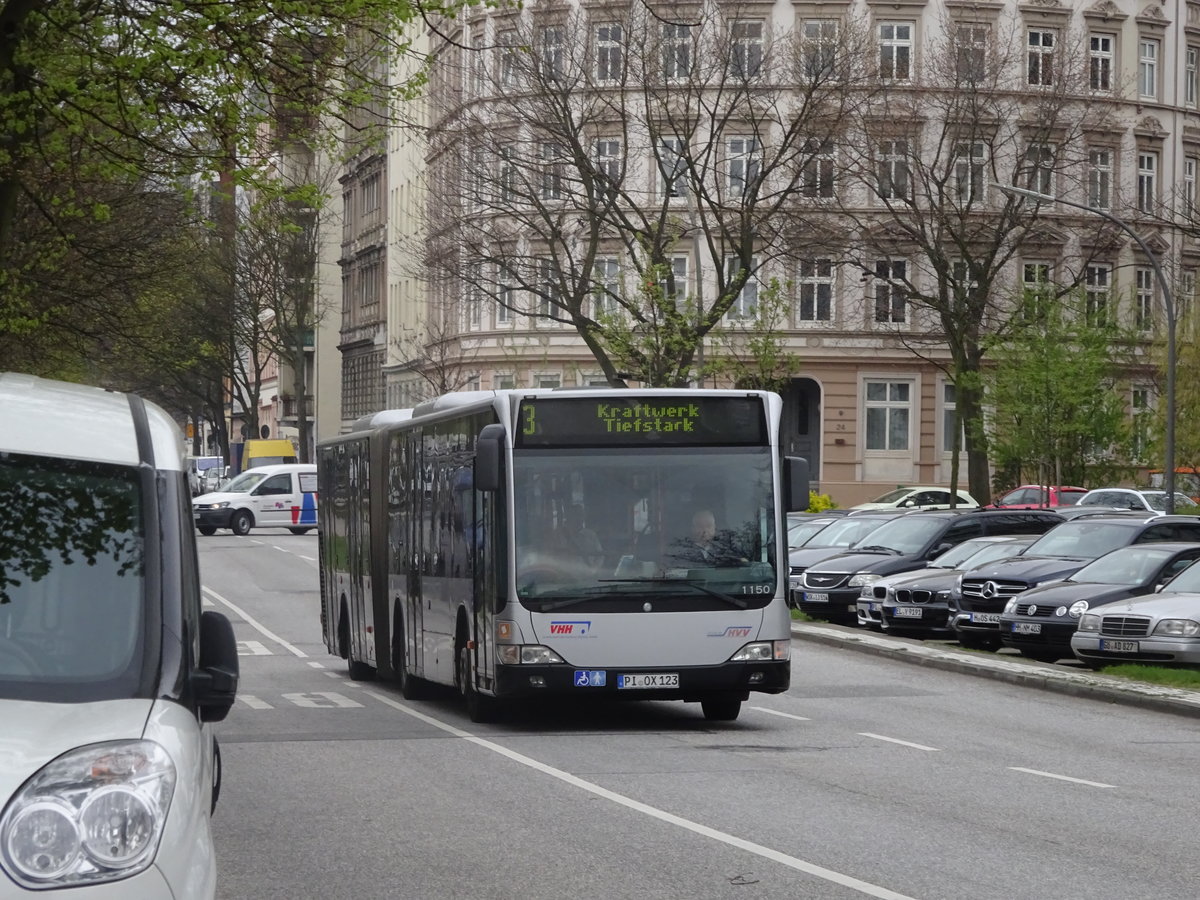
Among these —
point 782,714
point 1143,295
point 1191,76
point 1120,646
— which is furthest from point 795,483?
point 1191,76

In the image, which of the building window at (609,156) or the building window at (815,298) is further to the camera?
the building window at (815,298)

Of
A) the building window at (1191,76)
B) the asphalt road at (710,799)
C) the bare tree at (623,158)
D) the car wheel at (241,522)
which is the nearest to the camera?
the asphalt road at (710,799)

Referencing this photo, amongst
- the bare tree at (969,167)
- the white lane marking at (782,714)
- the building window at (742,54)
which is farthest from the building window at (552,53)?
the white lane marking at (782,714)

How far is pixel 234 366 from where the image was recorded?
9088 cm

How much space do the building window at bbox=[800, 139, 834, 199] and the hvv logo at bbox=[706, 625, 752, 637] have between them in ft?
97.6

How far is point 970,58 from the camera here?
2101 inches

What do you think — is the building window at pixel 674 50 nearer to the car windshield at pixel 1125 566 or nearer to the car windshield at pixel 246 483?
the car windshield at pixel 1125 566

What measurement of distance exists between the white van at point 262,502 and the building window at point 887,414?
1796cm

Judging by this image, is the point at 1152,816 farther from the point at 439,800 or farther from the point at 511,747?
the point at 511,747

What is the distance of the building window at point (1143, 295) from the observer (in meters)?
62.3

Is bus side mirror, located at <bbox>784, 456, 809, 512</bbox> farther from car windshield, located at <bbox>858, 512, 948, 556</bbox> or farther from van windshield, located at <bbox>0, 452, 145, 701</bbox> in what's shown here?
car windshield, located at <bbox>858, 512, 948, 556</bbox>

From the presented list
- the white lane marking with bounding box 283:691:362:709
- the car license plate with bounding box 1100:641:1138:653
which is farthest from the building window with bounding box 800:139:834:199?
the white lane marking with bounding box 283:691:362:709

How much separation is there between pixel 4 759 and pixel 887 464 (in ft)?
214

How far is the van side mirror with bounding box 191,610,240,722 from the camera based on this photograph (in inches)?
229
